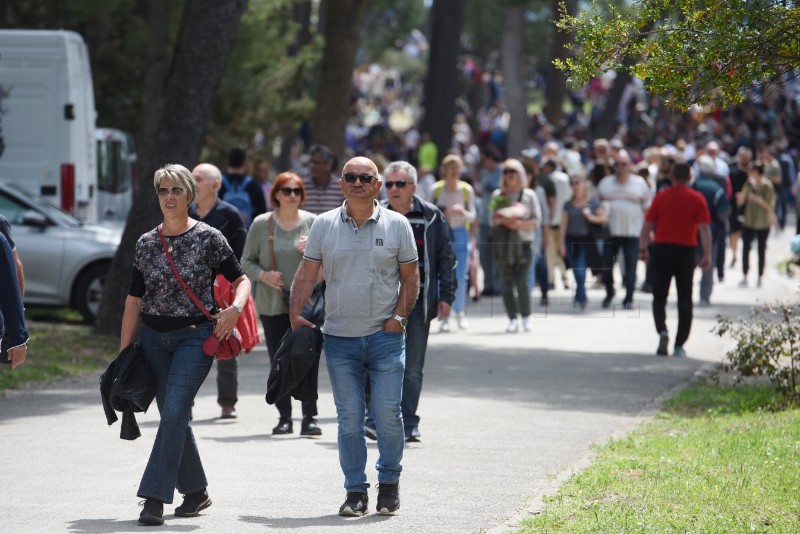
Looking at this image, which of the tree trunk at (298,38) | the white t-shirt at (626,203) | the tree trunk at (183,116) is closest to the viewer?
the tree trunk at (183,116)

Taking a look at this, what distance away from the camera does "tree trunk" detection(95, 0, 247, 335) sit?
610 inches

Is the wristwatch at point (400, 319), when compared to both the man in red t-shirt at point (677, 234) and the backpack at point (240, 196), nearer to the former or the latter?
the backpack at point (240, 196)

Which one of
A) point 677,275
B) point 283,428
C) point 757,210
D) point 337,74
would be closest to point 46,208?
point 337,74

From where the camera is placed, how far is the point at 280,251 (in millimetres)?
10500

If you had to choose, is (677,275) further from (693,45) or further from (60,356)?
(693,45)

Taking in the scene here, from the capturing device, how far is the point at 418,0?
205ft

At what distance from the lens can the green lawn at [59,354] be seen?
1317cm

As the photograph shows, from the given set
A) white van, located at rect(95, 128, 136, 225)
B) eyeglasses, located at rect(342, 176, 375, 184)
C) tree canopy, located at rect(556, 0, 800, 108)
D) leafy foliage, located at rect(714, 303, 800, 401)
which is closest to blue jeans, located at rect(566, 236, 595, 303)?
white van, located at rect(95, 128, 136, 225)

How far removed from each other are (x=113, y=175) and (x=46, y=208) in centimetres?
653

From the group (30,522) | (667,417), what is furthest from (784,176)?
(30,522)

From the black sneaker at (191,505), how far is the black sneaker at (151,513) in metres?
0.28

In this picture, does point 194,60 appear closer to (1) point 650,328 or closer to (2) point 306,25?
(1) point 650,328

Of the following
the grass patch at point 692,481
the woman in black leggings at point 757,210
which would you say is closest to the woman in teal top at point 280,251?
the grass patch at point 692,481

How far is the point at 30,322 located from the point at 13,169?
1.90m
